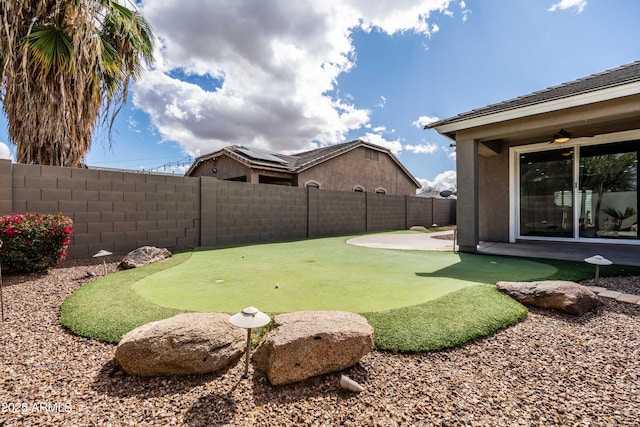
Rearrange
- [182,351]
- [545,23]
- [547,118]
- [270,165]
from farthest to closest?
[270,165], [545,23], [547,118], [182,351]

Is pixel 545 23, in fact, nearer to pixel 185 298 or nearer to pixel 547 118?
pixel 547 118

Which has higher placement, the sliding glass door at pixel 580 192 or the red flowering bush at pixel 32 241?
the sliding glass door at pixel 580 192

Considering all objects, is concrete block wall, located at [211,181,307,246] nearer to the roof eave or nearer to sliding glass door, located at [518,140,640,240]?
the roof eave

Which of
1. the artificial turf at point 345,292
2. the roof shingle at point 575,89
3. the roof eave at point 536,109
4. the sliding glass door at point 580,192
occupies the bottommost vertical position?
the artificial turf at point 345,292

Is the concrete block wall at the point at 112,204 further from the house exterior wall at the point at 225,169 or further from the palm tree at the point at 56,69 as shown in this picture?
the house exterior wall at the point at 225,169

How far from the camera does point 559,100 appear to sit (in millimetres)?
5637

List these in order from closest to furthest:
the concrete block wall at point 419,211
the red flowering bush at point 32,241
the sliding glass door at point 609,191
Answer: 1. the red flowering bush at point 32,241
2. the sliding glass door at point 609,191
3. the concrete block wall at point 419,211

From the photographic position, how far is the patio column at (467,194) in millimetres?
6820

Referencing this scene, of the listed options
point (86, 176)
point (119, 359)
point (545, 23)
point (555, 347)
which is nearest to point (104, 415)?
point (119, 359)

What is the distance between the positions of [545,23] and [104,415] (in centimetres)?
1089

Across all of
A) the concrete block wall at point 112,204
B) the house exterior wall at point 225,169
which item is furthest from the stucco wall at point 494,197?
the house exterior wall at point 225,169

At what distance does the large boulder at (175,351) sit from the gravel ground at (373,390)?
0.07m

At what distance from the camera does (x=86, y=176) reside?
6148 millimetres

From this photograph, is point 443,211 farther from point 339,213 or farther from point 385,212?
point 339,213
